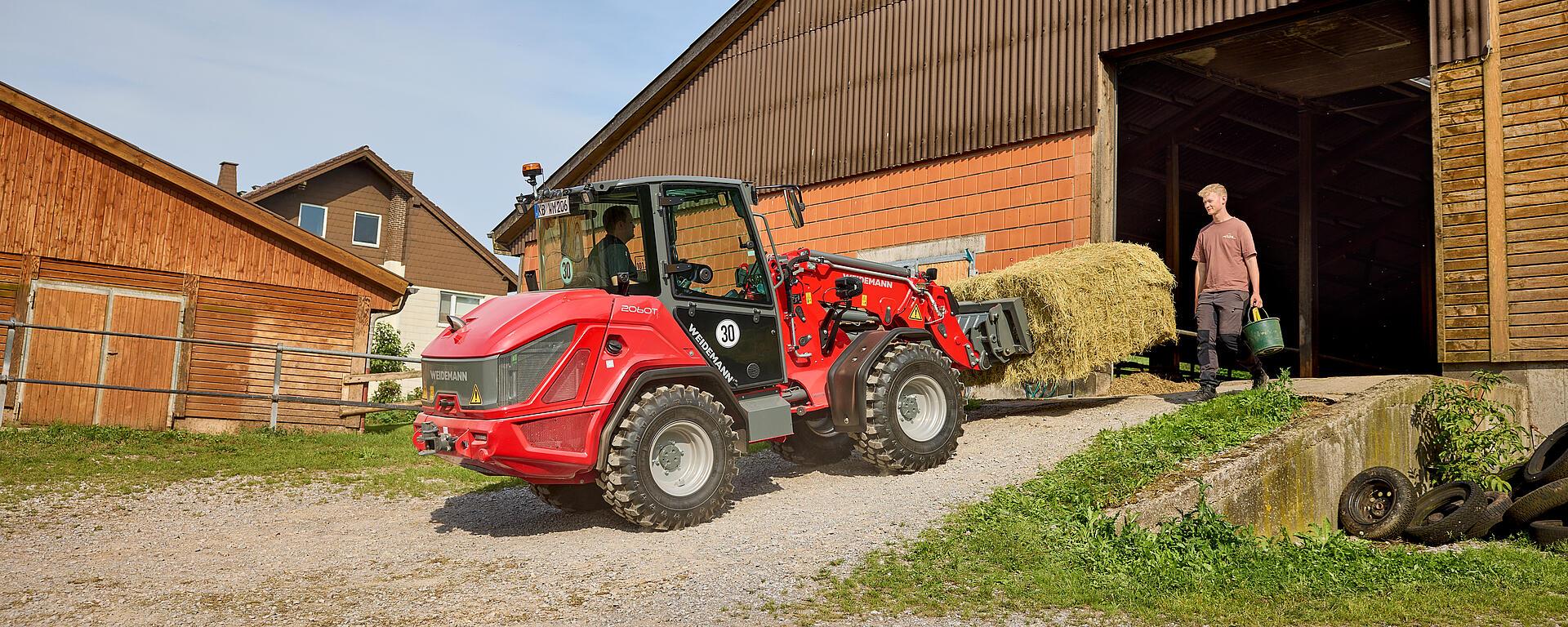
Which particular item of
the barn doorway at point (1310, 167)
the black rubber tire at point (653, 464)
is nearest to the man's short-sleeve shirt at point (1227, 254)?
the barn doorway at point (1310, 167)

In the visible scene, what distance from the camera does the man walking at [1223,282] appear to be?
9.25 m

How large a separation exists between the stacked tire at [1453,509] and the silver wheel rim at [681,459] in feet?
17.4

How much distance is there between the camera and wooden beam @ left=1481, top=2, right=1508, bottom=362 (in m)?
10.2

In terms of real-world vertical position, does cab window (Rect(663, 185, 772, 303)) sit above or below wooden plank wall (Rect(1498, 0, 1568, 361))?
below

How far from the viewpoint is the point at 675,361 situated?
7141 mm

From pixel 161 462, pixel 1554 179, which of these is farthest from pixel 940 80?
pixel 161 462

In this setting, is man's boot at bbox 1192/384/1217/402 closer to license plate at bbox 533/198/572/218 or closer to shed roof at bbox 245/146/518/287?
license plate at bbox 533/198/572/218

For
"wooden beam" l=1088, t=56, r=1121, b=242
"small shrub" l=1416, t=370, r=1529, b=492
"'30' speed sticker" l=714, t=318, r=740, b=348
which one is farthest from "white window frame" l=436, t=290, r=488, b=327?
"small shrub" l=1416, t=370, r=1529, b=492

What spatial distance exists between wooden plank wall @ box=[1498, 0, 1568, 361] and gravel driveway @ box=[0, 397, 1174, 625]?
160 inches

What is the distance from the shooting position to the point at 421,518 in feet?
27.1

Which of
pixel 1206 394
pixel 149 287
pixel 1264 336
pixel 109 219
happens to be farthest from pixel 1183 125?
pixel 109 219

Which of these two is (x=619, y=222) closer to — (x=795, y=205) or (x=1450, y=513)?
(x=795, y=205)

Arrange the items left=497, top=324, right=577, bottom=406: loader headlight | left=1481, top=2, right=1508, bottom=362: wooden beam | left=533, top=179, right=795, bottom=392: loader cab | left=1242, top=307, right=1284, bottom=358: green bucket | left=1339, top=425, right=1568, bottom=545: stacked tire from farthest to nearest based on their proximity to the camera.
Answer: left=1481, top=2, right=1508, bottom=362: wooden beam
left=1242, top=307, right=1284, bottom=358: green bucket
left=1339, top=425, right=1568, bottom=545: stacked tire
left=533, top=179, right=795, bottom=392: loader cab
left=497, top=324, right=577, bottom=406: loader headlight

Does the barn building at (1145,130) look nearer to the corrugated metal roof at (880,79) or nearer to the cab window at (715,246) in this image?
the corrugated metal roof at (880,79)
